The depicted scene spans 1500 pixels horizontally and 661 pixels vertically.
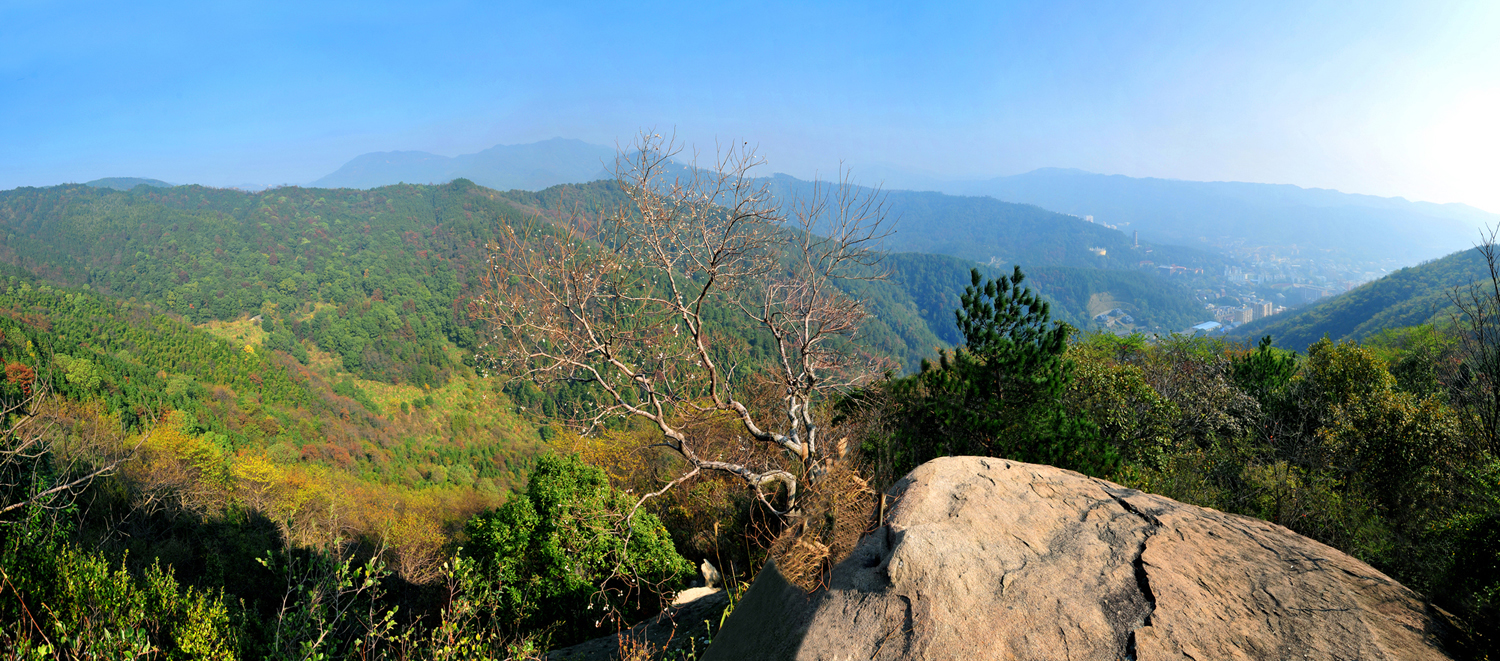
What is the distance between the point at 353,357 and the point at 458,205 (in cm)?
9075

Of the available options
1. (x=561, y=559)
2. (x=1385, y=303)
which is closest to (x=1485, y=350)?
(x=561, y=559)

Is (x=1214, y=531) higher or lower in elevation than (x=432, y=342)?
higher

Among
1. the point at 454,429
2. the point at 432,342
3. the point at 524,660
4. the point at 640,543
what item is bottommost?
the point at 454,429

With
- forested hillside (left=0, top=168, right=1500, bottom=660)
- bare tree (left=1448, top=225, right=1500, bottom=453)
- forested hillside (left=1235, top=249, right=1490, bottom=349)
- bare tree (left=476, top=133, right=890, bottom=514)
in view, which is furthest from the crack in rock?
forested hillside (left=1235, top=249, right=1490, bottom=349)

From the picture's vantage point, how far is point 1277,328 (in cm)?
14062

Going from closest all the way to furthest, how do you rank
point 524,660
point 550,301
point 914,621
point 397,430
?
1. point 914,621
2. point 524,660
3. point 550,301
4. point 397,430

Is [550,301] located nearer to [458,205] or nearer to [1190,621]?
[1190,621]

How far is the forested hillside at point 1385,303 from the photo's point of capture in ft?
324

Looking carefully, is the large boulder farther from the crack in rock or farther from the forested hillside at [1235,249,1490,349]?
the forested hillside at [1235,249,1490,349]

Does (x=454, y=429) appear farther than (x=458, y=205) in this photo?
No

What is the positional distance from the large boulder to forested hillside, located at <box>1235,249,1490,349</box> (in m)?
119

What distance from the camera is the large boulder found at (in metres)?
4.70

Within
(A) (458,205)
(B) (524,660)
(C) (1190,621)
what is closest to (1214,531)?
(C) (1190,621)

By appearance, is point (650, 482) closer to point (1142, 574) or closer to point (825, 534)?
point (825, 534)
